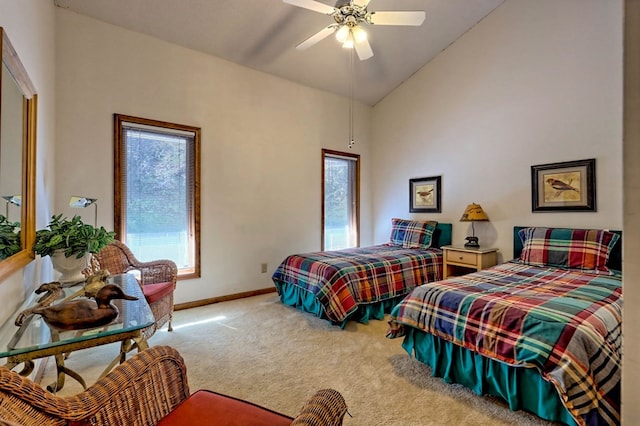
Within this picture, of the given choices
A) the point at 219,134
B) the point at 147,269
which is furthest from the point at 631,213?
the point at 219,134

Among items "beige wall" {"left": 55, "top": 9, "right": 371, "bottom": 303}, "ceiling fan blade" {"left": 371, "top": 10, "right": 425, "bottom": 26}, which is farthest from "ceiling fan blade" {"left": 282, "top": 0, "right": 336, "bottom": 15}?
"beige wall" {"left": 55, "top": 9, "right": 371, "bottom": 303}

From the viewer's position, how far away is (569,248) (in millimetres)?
3047

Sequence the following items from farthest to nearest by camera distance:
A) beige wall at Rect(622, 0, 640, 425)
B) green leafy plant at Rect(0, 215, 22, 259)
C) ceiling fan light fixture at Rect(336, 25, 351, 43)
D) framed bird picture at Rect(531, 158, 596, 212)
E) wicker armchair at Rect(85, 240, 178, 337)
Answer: framed bird picture at Rect(531, 158, 596, 212) → ceiling fan light fixture at Rect(336, 25, 351, 43) → wicker armchair at Rect(85, 240, 178, 337) → green leafy plant at Rect(0, 215, 22, 259) → beige wall at Rect(622, 0, 640, 425)

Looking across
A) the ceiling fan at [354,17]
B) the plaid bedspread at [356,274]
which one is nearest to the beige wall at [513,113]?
the plaid bedspread at [356,274]

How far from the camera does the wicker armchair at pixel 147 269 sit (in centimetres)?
270

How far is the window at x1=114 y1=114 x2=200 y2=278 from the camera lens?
131 inches

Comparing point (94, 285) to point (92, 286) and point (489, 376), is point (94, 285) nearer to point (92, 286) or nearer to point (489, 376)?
point (92, 286)

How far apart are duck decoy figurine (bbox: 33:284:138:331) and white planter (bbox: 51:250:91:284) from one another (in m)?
0.63

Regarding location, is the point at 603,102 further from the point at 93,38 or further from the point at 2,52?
the point at 93,38

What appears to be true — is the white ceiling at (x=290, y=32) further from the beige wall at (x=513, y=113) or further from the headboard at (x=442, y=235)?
the headboard at (x=442, y=235)

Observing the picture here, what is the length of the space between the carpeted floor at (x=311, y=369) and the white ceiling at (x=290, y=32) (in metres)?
3.08

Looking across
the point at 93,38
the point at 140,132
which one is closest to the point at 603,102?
the point at 140,132

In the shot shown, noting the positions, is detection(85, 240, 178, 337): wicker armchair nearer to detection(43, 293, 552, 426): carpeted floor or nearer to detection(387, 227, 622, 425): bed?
detection(43, 293, 552, 426): carpeted floor

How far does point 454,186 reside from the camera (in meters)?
4.44
